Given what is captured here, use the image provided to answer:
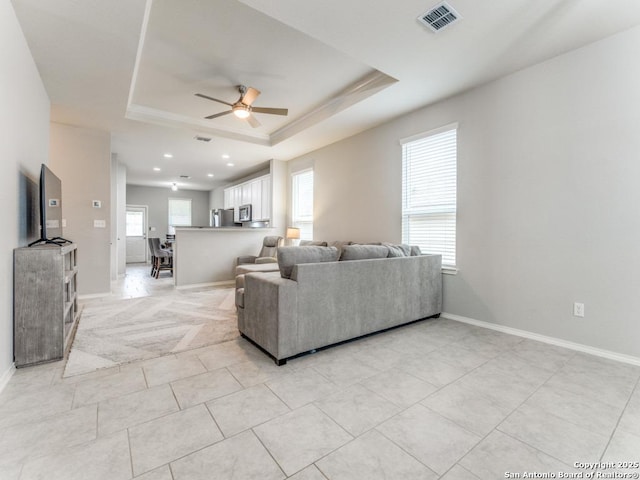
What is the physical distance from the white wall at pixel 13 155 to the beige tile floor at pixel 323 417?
59cm

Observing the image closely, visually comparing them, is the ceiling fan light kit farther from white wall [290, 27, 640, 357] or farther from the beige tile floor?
the beige tile floor

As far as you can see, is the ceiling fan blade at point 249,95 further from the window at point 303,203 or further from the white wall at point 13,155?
the window at point 303,203

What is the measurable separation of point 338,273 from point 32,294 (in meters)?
2.38

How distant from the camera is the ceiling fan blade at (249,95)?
11.3 feet

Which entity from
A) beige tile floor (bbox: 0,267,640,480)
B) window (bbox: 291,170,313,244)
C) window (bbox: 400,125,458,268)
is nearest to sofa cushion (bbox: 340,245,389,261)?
beige tile floor (bbox: 0,267,640,480)

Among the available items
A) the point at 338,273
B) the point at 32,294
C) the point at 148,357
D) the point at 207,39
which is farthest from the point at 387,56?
the point at 32,294

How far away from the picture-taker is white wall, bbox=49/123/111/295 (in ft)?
15.0

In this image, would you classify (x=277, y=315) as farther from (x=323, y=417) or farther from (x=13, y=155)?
(x=13, y=155)

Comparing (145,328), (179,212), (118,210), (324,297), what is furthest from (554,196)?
(179,212)

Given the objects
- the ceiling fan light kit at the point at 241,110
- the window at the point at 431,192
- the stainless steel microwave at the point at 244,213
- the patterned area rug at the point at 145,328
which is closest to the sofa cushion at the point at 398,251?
the window at the point at 431,192

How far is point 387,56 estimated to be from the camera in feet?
9.37

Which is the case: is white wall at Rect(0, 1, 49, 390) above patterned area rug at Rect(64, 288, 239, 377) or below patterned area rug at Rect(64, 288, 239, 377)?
above

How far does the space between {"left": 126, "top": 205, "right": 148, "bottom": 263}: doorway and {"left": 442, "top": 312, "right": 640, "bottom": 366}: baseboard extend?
10.00 metres

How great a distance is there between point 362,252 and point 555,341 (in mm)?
2012
